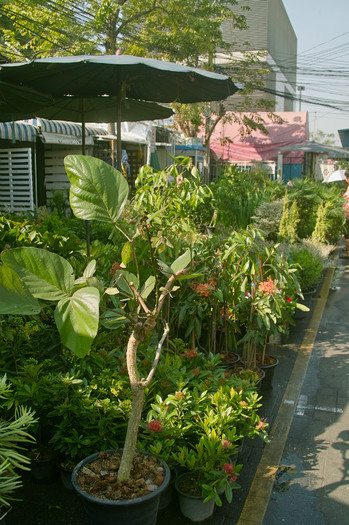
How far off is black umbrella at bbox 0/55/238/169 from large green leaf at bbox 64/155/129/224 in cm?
226

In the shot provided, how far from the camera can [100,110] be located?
6.82 meters

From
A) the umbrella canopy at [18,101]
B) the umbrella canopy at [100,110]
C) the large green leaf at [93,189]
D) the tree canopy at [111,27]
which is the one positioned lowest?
the large green leaf at [93,189]

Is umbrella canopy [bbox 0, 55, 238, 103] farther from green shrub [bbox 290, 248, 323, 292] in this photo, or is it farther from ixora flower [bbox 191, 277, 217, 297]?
green shrub [bbox 290, 248, 323, 292]

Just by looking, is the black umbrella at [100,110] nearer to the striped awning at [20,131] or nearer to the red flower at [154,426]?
the striped awning at [20,131]

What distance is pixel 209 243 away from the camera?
15.1 feet

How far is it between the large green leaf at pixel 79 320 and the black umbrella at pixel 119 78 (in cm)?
269

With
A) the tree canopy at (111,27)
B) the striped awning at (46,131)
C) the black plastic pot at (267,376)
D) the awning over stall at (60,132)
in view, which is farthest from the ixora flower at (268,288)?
the tree canopy at (111,27)

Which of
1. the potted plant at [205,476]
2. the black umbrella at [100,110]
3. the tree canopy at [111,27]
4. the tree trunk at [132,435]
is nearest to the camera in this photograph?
the tree trunk at [132,435]

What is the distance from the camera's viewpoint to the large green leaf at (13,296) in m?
1.73

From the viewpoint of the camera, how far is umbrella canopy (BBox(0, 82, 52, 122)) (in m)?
4.97

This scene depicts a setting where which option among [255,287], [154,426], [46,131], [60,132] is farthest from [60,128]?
[154,426]

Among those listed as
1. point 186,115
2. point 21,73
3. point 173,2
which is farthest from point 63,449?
point 186,115

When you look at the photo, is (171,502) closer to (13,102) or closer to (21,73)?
(21,73)

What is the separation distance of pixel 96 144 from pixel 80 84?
9735 millimetres
